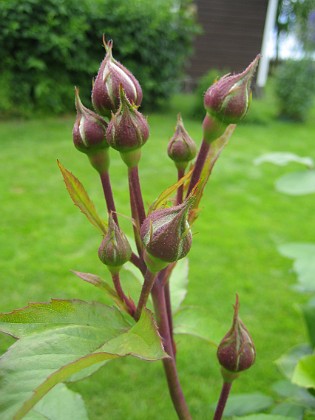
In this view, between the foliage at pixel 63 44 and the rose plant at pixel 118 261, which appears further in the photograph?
the foliage at pixel 63 44

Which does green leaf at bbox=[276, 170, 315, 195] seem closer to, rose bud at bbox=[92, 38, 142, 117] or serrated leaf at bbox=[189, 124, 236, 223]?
serrated leaf at bbox=[189, 124, 236, 223]

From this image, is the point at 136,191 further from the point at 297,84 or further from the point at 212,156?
the point at 297,84

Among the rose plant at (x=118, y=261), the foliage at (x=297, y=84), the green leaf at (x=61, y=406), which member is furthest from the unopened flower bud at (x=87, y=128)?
the foliage at (x=297, y=84)

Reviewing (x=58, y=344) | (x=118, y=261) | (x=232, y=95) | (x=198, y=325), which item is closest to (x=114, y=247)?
(x=118, y=261)

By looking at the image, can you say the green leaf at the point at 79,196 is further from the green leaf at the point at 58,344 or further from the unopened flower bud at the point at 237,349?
the unopened flower bud at the point at 237,349

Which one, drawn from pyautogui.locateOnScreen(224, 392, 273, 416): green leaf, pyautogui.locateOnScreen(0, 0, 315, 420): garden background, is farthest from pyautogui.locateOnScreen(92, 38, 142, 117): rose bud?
pyautogui.locateOnScreen(224, 392, 273, 416): green leaf

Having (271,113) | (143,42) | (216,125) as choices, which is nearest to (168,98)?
(143,42)
